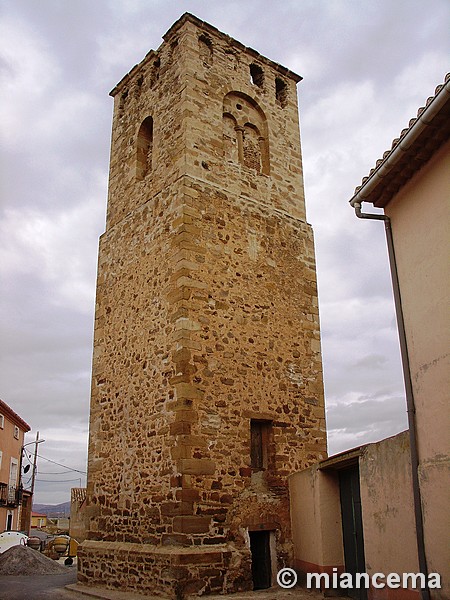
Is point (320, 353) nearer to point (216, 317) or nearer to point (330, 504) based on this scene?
point (216, 317)

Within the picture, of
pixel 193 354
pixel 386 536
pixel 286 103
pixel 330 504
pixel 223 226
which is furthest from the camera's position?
pixel 286 103

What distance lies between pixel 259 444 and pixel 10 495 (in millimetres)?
17874

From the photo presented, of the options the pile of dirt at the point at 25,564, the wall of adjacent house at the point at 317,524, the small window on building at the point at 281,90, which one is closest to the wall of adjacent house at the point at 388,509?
the wall of adjacent house at the point at 317,524

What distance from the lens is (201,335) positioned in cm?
1009

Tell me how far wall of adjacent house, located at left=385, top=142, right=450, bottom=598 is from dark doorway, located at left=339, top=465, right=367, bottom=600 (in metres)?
2.41

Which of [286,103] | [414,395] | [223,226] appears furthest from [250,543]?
[286,103]

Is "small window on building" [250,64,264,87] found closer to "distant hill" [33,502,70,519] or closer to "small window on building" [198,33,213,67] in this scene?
"small window on building" [198,33,213,67]

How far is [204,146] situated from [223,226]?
173cm

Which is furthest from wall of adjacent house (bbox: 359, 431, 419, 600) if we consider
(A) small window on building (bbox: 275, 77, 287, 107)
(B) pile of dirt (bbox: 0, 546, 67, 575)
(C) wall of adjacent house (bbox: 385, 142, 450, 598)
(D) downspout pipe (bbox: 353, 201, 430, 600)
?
(B) pile of dirt (bbox: 0, 546, 67, 575)

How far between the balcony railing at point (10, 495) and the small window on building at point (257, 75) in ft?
59.4

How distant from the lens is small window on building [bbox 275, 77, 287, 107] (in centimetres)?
1406

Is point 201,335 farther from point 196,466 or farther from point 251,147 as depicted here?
point 251,147

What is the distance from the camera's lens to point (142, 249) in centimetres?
1166

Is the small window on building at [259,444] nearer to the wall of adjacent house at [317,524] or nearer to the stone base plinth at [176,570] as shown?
the wall of adjacent house at [317,524]
